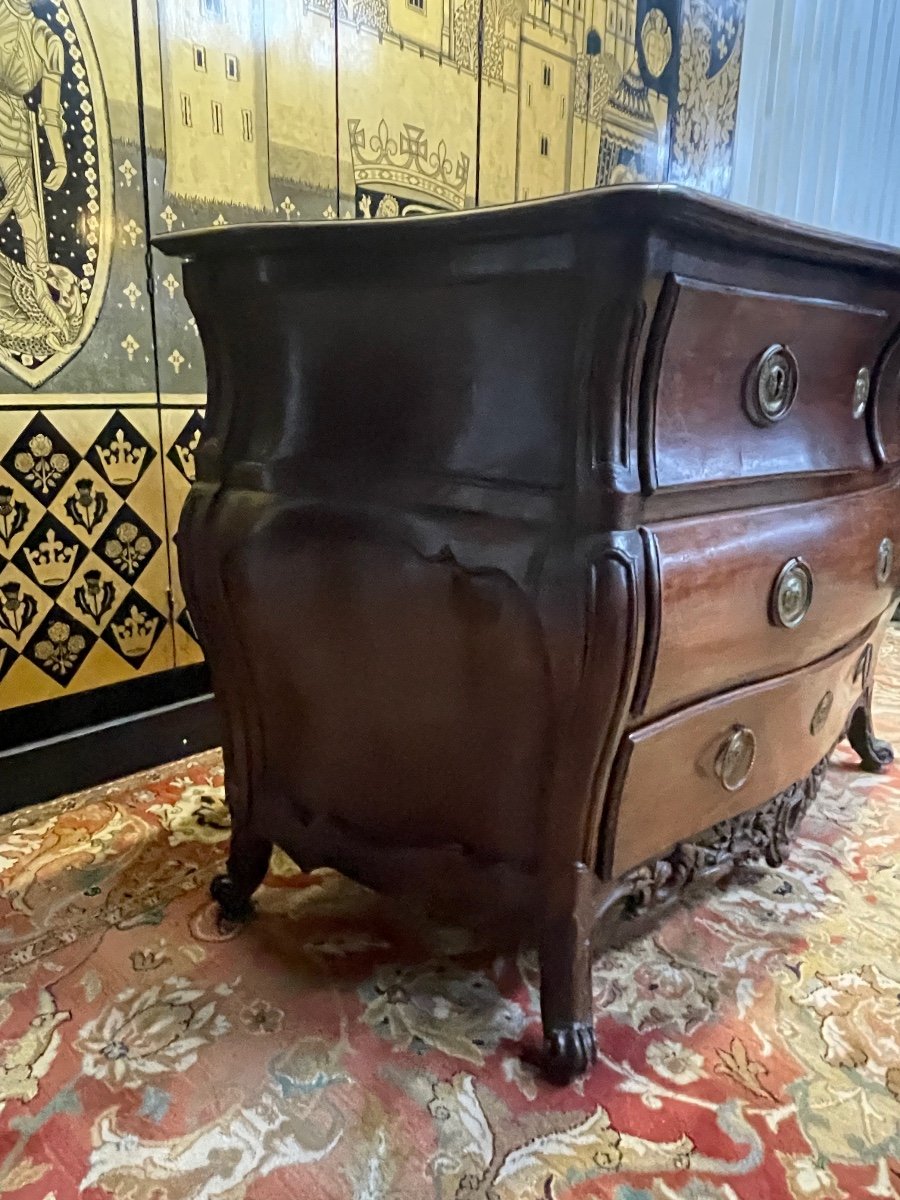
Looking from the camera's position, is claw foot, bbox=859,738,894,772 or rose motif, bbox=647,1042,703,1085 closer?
rose motif, bbox=647,1042,703,1085

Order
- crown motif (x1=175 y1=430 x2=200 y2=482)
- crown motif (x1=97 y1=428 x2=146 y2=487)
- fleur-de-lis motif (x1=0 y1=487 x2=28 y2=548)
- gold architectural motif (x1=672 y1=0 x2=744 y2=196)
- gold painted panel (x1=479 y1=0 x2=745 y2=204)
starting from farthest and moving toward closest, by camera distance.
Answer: gold architectural motif (x1=672 y1=0 x2=744 y2=196), gold painted panel (x1=479 y1=0 x2=745 y2=204), crown motif (x1=175 y1=430 x2=200 y2=482), crown motif (x1=97 y1=428 x2=146 y2=487), fleur-de-lis motif (x1=0 y1=487 x2=28 y2=548)

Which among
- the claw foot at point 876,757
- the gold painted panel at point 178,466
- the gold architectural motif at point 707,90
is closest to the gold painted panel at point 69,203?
the gold painted panel at point 178,466

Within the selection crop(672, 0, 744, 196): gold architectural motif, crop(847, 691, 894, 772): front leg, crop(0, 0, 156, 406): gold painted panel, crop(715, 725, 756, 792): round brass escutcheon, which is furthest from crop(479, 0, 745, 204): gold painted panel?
crop(715, 725, 756, 792): round brass escutcheon

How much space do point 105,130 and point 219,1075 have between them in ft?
4.50

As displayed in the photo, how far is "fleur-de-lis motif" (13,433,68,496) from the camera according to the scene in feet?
4.75

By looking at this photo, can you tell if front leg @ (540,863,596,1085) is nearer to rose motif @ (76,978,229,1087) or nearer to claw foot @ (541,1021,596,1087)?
claw foot @ (541,1021,596,1087)

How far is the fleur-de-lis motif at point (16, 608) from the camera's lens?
4.81 feet

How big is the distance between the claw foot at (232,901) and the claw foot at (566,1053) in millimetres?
465

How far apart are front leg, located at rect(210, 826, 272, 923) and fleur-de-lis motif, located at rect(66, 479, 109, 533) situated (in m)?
0.65

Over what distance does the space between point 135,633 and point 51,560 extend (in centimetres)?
21

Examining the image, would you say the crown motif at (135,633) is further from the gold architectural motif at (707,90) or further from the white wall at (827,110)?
the white wall at (827,110)

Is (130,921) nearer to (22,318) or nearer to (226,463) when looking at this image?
(226,463)

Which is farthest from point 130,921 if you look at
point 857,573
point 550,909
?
point 857,573

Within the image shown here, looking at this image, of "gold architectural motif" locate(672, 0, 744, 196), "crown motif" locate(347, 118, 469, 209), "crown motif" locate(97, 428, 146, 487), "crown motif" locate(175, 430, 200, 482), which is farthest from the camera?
"gold architectural motif" locate(672, 0, 744, 196)
